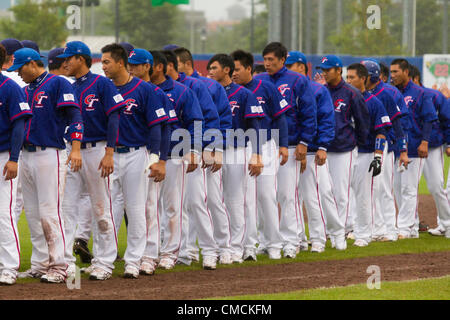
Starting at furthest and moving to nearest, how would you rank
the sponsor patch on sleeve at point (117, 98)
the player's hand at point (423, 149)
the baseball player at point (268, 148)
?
the player's hand at point (423, 149)
the baseball player at point (268, 148)
the sponsor patch on sleeve at point (117, 98)

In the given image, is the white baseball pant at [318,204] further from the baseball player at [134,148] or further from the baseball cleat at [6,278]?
the baseball cleat at [6,278]

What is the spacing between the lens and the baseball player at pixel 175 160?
8188 mm

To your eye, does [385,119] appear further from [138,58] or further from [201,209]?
[138,58]

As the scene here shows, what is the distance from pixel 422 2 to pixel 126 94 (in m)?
38.3

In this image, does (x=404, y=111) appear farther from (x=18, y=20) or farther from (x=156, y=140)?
(x=18, y=20)

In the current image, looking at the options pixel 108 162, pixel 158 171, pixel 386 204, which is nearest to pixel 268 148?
pixel 158 171

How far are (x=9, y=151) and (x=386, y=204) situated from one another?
17.6 ft

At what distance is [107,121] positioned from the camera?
7.49 m

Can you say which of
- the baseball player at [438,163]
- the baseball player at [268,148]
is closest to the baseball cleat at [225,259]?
the baseball player at [268,148]

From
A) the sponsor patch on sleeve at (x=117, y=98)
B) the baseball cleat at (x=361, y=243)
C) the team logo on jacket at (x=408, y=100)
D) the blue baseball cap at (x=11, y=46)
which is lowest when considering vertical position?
the baseball cleat at (x=361, y=243)

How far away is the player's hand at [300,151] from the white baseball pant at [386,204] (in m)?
1.91

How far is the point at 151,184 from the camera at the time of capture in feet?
25.9

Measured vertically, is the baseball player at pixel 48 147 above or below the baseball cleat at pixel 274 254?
above
